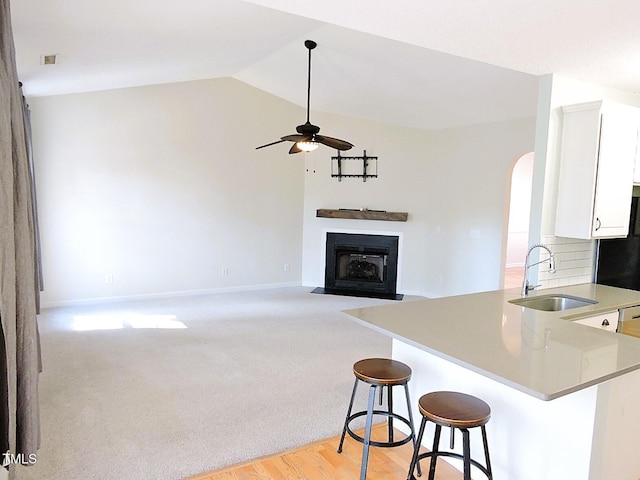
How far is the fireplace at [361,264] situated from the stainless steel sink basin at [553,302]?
156 inches

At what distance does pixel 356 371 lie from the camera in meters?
2.29

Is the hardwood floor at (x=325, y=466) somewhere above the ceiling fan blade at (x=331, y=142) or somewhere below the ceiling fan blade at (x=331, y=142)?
below

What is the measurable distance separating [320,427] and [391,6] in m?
2.43

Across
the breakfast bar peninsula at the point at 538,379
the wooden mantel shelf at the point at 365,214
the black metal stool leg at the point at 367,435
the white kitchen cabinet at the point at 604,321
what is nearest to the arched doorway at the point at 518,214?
the wooden mantel shelf at the point at 365,214

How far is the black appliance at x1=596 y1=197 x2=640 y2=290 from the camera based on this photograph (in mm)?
3432

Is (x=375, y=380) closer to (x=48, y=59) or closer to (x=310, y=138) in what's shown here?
(x=310, y=138)

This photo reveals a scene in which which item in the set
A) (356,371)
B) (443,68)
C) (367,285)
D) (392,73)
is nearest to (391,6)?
(356,371)

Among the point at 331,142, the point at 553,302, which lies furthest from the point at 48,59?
the point at 553,302

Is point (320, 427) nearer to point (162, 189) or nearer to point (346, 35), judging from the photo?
point (346, 35)

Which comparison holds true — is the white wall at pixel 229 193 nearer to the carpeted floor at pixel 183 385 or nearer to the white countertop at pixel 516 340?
the carpeted floor at pixel 183 385

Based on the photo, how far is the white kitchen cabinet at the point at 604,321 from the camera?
2531 mm

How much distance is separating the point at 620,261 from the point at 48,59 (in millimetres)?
4961

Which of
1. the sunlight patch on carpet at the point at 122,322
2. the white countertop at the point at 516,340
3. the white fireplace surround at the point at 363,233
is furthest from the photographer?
the white fireplace surround at the point at 363,233

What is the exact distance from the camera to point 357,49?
14.9 ft
